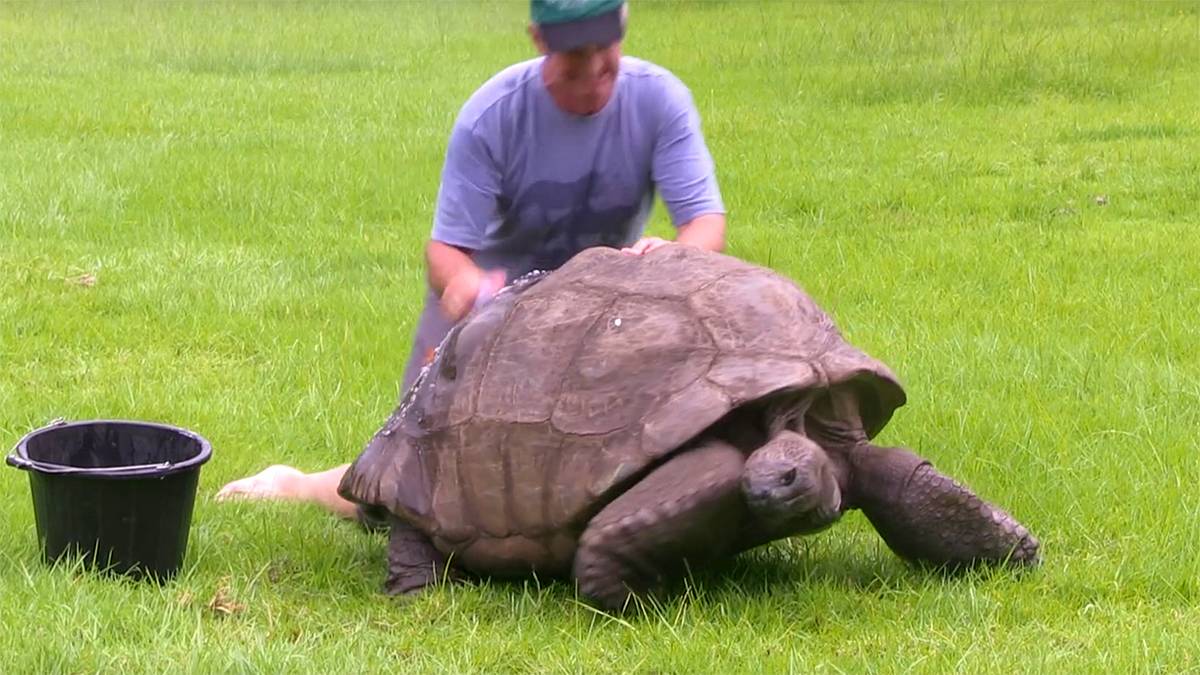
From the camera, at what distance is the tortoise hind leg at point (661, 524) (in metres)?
3.48

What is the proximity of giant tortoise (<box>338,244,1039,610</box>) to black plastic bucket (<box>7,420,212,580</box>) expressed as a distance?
0.46 metres

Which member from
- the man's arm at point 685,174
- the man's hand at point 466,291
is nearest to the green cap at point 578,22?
the man's arm at point 685,174

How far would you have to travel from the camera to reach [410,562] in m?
3.92

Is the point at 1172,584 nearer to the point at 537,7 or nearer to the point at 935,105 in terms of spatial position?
the point at 537,7

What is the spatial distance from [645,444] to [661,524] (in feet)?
0.55

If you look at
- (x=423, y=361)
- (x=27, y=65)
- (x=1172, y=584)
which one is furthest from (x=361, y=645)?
(x=27, y=65)

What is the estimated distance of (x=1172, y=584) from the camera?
12.6ft

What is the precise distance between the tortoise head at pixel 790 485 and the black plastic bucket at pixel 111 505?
3.99 ft

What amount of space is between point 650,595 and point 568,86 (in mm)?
1314

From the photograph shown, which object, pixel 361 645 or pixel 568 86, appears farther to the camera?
pixel 568 86

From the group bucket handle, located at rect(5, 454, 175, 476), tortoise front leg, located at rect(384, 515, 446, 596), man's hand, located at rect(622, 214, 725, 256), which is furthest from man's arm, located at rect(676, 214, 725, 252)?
bucket handle, located at rect(5, 454, 175, 476)

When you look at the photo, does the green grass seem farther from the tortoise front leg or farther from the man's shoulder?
the man's shoulder

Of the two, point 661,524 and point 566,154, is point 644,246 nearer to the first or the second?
point 566,154

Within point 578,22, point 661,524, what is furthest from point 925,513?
point 578,22
